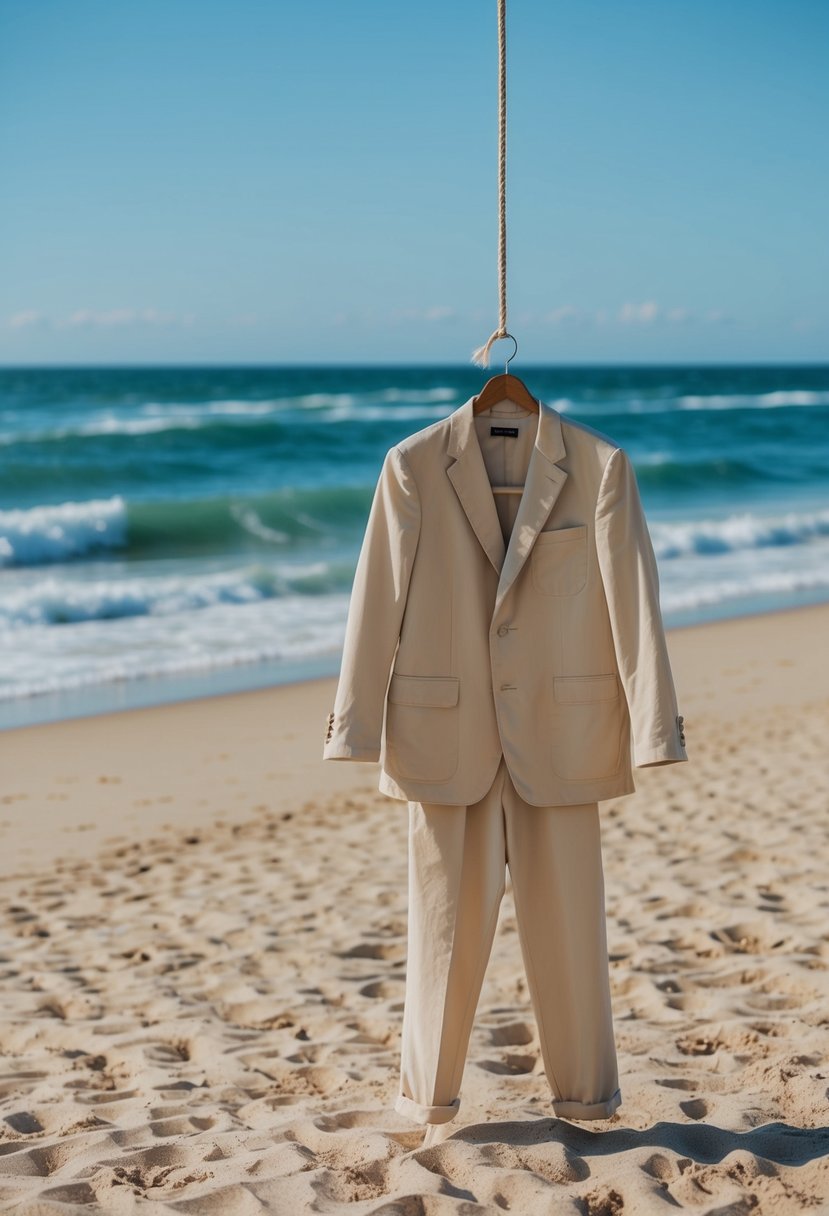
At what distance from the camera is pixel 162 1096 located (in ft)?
10.2

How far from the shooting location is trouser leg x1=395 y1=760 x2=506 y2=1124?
2568 millimetres

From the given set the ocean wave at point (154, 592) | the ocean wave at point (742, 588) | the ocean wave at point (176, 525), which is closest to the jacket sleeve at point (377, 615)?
the ocean wave at point (154, 592)

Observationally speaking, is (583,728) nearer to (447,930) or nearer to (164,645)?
(447,930)

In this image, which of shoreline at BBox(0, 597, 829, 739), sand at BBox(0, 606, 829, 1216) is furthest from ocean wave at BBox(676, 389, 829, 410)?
sand at BBox(0, 606, 829, 1216)

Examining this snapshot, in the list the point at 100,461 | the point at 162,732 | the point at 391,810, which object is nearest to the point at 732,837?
the point at 391,810

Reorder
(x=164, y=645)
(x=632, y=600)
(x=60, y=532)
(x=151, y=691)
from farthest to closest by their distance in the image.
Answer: (x=60, y=532) → (x=164, y=645) → (x=151, y=691) → (x=632, y=600)

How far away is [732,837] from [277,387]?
47852 mm

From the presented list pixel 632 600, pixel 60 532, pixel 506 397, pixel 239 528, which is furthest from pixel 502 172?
pixel 239 528

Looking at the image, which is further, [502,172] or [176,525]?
[176,525]

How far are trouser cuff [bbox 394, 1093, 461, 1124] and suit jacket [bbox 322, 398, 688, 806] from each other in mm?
673

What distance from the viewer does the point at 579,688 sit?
256 cm

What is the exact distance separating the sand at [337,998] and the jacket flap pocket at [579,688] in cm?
98

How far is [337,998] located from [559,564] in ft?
6.27

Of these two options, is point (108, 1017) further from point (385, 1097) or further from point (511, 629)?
point (511, 629)
